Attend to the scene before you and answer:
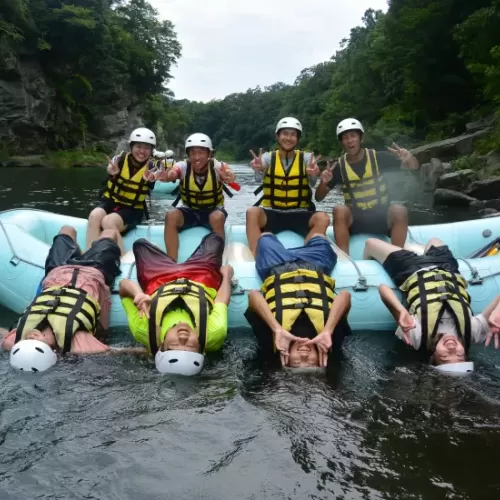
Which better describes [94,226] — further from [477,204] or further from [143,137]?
[477,204]

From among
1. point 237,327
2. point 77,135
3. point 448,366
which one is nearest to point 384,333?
point 448,366

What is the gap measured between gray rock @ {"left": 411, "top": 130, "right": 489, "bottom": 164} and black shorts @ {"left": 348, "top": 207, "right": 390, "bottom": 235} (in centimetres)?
1145

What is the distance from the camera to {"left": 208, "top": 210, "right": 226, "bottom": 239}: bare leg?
5.58 meters

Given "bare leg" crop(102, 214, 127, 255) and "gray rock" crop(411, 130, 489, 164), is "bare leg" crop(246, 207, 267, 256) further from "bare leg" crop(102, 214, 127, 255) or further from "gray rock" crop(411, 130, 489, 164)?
"gray rock" crop(411, 130, 489, 164)

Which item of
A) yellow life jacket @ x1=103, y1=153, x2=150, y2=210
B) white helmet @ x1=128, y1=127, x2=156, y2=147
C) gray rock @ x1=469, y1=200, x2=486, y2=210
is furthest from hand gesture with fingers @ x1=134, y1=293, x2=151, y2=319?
gray rock @ x1=469, y1=200, x2=486, y2=210

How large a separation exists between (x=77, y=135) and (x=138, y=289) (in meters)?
30.8

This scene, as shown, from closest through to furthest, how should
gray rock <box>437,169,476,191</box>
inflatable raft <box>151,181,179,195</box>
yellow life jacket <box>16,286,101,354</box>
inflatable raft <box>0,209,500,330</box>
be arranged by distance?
yellow life jacket <box>16,286,101,354</box>, inflatable raft <box>0,209,500,330</box>, gray rock <box>437,169,476,191</box>, inflatable raft <box>151,181,179,195</box>

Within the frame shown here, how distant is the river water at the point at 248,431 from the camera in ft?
8.53

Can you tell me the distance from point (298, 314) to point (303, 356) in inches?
12.9

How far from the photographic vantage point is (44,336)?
379 cm

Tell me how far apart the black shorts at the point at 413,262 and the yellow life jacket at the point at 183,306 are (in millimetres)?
1668

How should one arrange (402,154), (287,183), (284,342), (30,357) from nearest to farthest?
(30,357), (284,342), (402,154), (287,183)

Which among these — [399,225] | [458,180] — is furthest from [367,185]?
[458,180]

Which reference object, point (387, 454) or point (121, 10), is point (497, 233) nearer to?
point (387, 454)
